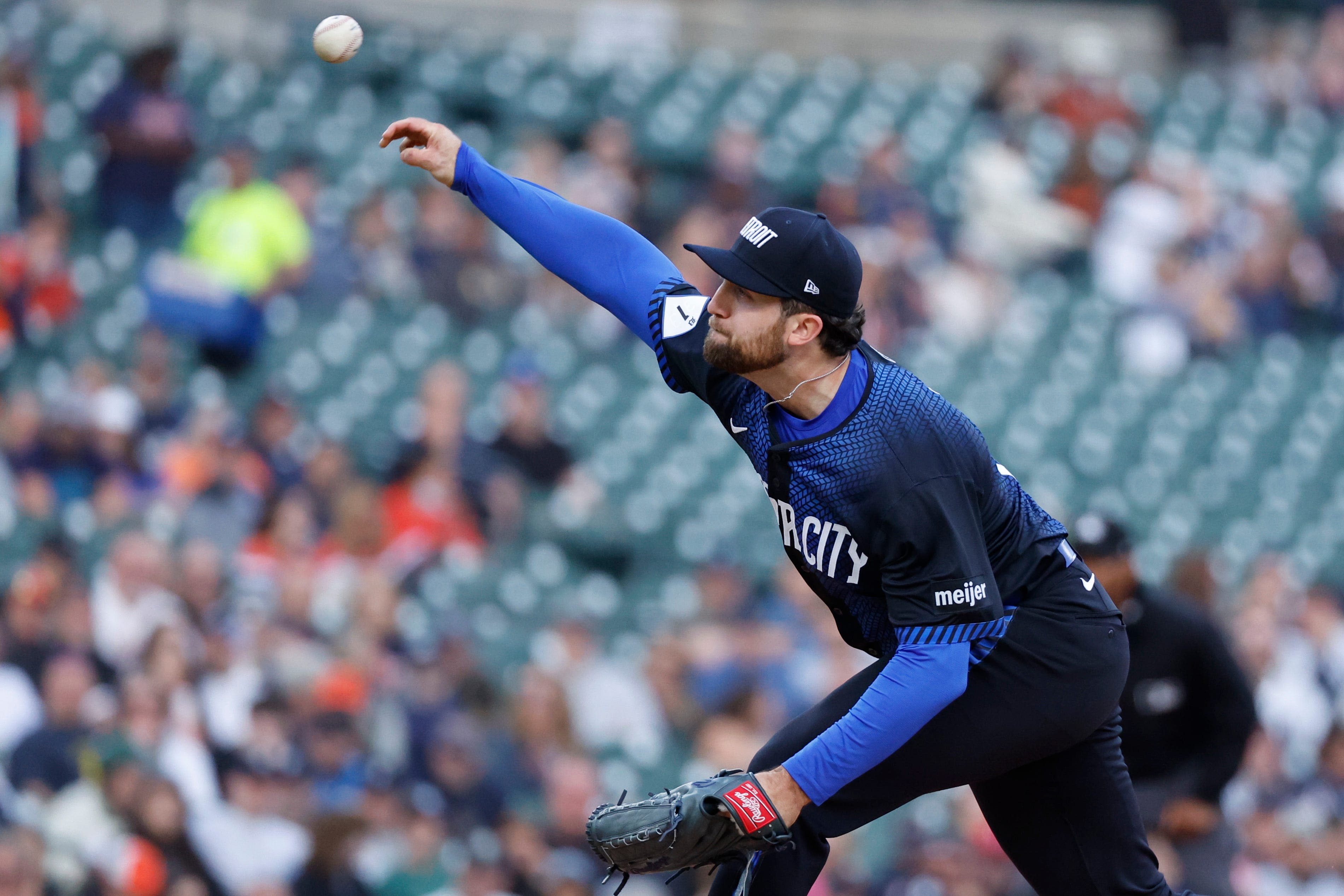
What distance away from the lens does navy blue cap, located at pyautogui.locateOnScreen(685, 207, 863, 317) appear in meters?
3.49

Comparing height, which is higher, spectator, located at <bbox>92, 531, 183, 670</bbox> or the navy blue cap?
the navy blue cap

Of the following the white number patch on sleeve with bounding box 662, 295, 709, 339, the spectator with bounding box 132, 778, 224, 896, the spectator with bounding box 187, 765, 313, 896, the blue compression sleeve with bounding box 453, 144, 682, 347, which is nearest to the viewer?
the white number patch on sleeve with bounding box 662, 295, 709, 339

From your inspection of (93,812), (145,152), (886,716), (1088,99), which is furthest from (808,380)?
(1088,99)

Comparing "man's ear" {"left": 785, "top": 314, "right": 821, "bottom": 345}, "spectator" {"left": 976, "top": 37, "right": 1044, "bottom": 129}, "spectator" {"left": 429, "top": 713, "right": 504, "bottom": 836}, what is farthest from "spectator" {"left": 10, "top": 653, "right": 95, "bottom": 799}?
"spectator" {"left": 976, "top": 37, "right": 1044, "bottom": 129}

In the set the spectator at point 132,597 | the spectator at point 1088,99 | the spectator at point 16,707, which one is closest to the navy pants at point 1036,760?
the spectator at point 16,707

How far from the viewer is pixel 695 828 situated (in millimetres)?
3453

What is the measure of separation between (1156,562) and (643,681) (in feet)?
11.2

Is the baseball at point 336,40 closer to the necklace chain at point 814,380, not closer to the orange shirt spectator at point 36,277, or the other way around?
the necklace chain at point 814,380

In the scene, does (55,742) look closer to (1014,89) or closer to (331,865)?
(331,865)

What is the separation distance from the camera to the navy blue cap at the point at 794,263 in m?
3.49

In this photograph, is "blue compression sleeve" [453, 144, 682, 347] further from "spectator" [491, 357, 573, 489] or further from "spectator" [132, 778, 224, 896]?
"spectator" [491, 357, 573, 489]

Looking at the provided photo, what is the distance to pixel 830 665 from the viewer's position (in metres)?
8.06

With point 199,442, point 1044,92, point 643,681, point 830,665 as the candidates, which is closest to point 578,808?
point 643,681

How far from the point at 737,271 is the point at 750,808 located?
1100 mm
